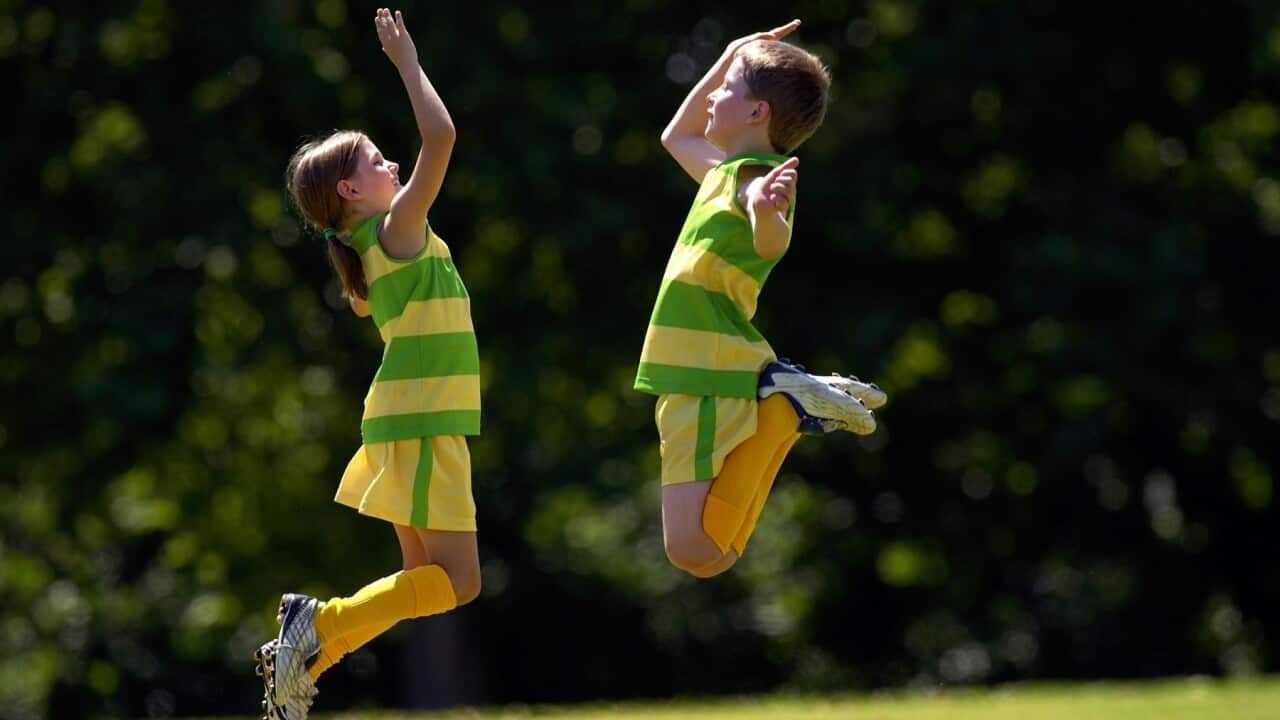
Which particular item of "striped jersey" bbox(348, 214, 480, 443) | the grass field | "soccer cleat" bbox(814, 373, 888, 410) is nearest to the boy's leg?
"soccer cleat" bbox(814, 373, 888, 410)

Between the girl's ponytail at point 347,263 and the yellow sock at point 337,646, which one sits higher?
the girl's ponytail at point 347,263

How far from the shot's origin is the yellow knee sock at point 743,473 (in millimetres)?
5520

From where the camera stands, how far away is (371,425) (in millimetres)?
5465

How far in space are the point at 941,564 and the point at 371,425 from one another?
1229 centimetres

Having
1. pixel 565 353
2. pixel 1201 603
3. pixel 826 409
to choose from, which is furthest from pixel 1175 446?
pixel 826 409

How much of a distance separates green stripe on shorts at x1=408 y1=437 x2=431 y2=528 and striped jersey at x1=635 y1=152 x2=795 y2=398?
669 mm

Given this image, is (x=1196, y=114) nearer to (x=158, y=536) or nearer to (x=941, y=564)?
(x=941, y=564)

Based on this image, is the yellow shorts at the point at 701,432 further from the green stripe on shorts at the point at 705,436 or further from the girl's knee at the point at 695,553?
the girl's knee at the point at 695,553

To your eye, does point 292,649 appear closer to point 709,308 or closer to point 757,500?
point 757,500

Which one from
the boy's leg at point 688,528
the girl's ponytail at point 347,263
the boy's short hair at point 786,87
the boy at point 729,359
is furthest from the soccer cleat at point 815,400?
the girl's ponytail at point 347,263

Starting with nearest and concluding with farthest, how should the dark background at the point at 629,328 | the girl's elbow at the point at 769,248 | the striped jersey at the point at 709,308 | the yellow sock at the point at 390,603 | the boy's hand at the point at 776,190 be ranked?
the boy's hand at the point at 776,190 < the girl's elbow at the point at 769,248 < the yellow sock at the point at 390,603 < the striped jersey at the point at 709,308 < the dark background at the point at 629,328

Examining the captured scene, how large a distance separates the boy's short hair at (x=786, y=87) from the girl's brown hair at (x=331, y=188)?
3.98ft


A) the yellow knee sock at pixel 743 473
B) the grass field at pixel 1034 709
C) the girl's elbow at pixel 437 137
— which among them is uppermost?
the girl's elbow at pixel 437 137

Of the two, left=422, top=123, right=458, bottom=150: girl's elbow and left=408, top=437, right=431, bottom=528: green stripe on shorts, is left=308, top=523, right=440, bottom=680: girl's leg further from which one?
left=422, top=123, right=458, bottom=150: girl's elbow
